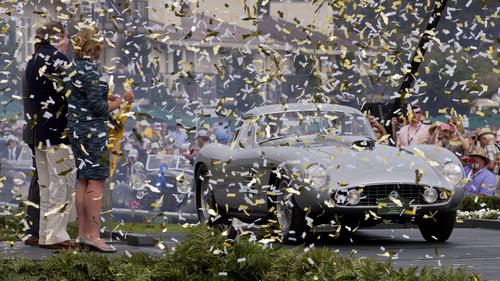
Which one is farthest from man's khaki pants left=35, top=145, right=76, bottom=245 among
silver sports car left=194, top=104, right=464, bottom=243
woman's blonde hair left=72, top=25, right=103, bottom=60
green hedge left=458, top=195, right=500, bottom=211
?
green hedge left=458, top=195, right=500, bottom=211

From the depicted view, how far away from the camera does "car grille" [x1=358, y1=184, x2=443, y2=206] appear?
14750mm

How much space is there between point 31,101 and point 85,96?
0.76m

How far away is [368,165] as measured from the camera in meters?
14.8

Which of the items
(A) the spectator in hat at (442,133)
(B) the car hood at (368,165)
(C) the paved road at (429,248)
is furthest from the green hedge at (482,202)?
(B) the car hood at (368,165)

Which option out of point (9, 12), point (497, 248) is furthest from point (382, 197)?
point (9, 12)

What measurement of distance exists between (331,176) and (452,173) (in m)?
1.45

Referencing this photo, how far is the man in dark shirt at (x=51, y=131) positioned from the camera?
41.3ft

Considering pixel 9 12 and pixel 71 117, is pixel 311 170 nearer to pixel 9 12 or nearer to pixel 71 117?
pixel 71 117

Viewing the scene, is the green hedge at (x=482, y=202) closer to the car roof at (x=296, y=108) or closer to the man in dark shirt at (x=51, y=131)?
the car roof at (x=296, y=108)

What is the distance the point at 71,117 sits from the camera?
1228 cm

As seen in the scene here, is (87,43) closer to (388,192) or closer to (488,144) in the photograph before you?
(388,192)

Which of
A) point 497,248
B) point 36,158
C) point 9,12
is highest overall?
point 9,12

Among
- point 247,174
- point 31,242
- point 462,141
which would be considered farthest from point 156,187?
point 31,242

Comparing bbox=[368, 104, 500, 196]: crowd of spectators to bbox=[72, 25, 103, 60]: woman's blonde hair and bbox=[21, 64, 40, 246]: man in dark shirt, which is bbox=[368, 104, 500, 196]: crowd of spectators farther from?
bbox=[72, 25, 103, 60]: woman's blonde hair
